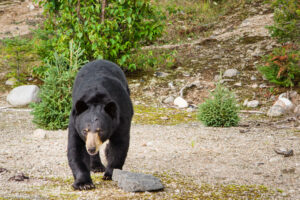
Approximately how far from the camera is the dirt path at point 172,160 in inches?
150

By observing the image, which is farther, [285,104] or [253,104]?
[253,104]

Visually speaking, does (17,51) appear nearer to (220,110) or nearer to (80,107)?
→ (220,110)

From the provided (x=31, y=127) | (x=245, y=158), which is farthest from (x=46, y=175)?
(x=31, y=127)

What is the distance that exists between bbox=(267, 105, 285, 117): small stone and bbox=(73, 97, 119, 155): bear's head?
16.5 ft

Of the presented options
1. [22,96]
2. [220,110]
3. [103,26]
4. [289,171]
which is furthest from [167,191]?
[103,26]

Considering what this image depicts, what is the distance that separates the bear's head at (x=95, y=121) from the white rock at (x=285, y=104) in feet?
17.2

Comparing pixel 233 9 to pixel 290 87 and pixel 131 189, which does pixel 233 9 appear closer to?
pixel 290 87

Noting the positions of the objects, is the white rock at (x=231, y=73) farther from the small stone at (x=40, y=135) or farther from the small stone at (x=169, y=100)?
the small stone at (x=40, y=135)

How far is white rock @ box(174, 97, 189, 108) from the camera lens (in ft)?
29.3

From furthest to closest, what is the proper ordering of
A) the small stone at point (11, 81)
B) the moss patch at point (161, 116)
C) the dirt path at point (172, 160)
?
the small stone at point (11, 81) < the moss patch at point (161, 116) < the dirt path at point (172, 160)

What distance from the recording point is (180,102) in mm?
9008

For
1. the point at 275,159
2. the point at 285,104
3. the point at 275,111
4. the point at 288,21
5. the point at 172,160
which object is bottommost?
the point at 275,111

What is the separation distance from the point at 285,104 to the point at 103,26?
15.3 ft

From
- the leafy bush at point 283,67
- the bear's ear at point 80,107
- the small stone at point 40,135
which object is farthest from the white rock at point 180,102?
the bear's ear at point 80,107
